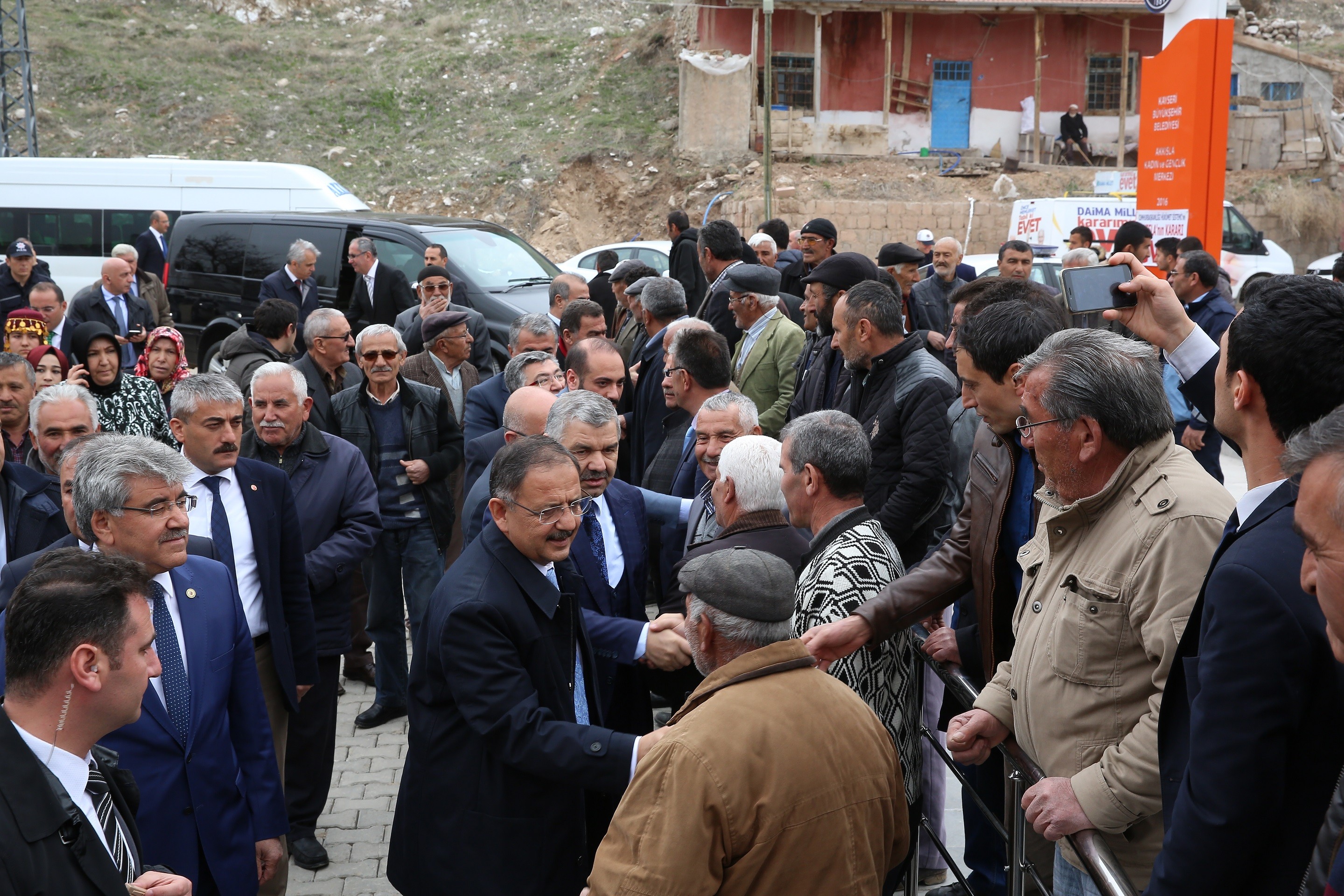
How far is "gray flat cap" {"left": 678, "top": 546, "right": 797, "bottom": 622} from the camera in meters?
2.41

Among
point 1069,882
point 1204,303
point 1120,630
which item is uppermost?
point 1204,303

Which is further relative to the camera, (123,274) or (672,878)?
(123,274)

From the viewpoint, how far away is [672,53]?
3225cm

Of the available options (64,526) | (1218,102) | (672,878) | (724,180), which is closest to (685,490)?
(64,526)

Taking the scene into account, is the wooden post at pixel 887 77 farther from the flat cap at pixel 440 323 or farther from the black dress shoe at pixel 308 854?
the black dress shoe at pixel 308 854

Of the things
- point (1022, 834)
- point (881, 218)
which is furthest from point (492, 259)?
point (881, 218)

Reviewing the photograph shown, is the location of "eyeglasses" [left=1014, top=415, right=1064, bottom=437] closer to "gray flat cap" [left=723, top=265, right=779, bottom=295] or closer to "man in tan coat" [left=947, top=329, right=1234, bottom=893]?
"man in tan coat" [left=947, top=329, right=1234, bottom=893]

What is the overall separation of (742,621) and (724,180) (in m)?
26.9

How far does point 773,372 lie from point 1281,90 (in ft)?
100

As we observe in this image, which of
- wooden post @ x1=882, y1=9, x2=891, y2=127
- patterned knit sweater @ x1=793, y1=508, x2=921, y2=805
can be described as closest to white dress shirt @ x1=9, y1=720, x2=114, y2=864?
patterned knit sweater @ x1=793, y1=508, x2=921, y2=805

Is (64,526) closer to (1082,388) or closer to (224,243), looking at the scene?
(1082,388)

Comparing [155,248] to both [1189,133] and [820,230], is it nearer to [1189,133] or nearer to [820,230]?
→ [820,230]

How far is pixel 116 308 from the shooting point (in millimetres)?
11047

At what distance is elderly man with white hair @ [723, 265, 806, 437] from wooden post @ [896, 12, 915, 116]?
25543 mm
